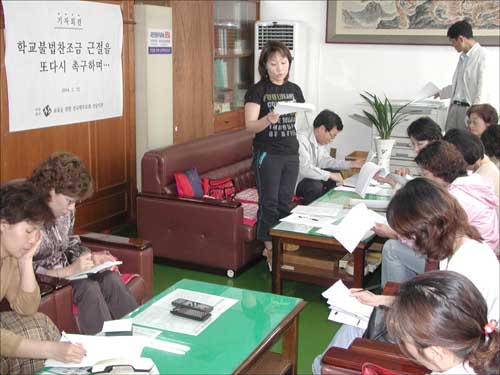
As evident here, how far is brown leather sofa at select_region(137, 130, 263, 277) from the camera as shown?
166 inches

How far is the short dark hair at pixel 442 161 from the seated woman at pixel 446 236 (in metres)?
0.75

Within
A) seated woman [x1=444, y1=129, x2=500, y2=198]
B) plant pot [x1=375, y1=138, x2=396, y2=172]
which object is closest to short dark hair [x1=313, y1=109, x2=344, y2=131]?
plant pot [x1=375, y1=138, x2=396, y2=172]

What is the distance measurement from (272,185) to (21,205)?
89.0 inches

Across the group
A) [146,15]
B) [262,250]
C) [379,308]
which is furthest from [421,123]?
[146,15]

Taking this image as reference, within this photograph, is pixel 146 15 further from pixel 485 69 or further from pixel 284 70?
pixel 485 69

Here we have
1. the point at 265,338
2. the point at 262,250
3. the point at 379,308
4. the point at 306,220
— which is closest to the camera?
the point at 265,338

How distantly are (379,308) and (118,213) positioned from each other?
332 centimetres

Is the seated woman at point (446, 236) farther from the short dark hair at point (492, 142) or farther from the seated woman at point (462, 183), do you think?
the short dark hair at point (492, 142)

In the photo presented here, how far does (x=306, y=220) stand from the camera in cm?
377

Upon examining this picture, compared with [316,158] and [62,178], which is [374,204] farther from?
[62,178]

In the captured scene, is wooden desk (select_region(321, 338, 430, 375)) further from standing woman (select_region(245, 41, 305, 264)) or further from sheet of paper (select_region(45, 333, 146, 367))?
standing woman (select_region(245, 41, 305, 264))

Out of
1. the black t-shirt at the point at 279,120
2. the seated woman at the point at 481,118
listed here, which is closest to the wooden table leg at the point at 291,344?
the black t-shirt at the point at 279,120

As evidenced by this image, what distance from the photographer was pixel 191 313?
94.2 inches

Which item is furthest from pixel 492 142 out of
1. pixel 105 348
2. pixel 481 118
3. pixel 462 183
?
pixel 105 348
